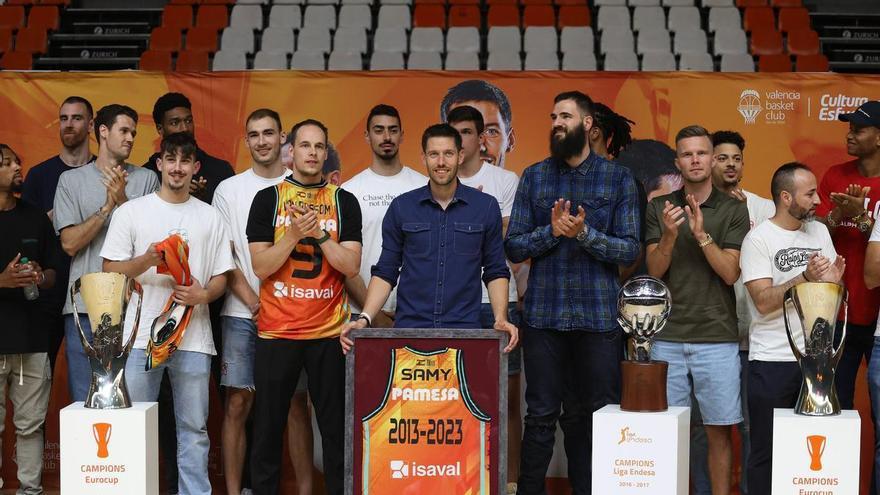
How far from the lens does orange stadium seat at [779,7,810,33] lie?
36.2 ft

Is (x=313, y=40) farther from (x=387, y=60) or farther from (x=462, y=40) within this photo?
(x=462, y=40)

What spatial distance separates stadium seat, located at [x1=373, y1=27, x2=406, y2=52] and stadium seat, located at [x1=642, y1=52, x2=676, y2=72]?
2210 mm

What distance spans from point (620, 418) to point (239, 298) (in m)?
2.36

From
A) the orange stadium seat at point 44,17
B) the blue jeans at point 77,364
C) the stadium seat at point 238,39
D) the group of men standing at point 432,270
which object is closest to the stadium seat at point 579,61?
the stadium seat at point 238,39

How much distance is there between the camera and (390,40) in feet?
34.5

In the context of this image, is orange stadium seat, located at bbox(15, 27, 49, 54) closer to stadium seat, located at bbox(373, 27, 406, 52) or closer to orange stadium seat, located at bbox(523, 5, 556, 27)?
stadium seat, located at bbox(373, 27, 406, 52)

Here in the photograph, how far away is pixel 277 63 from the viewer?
10.1 meters

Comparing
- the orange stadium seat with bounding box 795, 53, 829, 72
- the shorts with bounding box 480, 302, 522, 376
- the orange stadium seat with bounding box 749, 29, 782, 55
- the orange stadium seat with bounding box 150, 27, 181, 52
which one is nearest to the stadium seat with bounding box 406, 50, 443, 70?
the orange stadium seat with bounding box 150, 27, 181, 52

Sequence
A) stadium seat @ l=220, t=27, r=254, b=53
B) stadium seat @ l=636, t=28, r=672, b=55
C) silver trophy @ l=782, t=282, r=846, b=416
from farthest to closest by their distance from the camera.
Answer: stadium seat @ l=220, t=27, r=254, b=53
stadium seat @ l=636, t=28, r=672, b=55
silver trophy @ l=782, t=282, r=846, b=416

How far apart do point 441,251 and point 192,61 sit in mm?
5798

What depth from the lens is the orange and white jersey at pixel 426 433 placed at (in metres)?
4.94

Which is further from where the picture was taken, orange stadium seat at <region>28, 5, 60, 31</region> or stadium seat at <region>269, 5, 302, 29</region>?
orange stadium seat at <region>28, 5, 60, 31</region>

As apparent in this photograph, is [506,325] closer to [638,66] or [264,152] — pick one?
[264,152]

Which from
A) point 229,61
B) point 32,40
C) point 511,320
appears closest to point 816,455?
point 511,320
